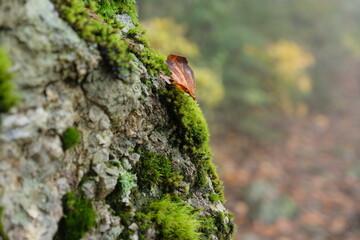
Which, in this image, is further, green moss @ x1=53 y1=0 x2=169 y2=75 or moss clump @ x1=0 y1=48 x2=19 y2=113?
green moss @ x1=53 y1=0 x2=169 y2=75

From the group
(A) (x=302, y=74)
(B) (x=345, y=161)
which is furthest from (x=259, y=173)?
(A) (x=302, y=74)

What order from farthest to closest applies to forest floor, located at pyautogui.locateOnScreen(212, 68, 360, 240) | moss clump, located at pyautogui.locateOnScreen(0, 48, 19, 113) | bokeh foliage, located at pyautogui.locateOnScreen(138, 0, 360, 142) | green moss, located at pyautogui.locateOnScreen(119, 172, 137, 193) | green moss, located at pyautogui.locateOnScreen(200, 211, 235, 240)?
bokeh foliage, located at pyautogui.locateOnScreen(138, 0, 360, 142) → forest floor, located at pyautogui.locateOnScreen(212, 68, 360, 240) → green moss, located at pyautogui.locateOnScreen(200, 211, 235, 240) → green moss, located at pyautogui.locateOnScreen(119, 172, 137, 193) → moss clump, located at pyautogui.locateOnScreen(0, 48, 19, 113)

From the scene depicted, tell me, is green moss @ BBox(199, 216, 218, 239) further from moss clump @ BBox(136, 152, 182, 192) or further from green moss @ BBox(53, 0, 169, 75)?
green moss @ BBox(53, 0, 169, 75)

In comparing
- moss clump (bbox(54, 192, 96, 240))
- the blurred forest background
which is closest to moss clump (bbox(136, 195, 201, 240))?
moss clump (bbox(54, 192, 96, 240))

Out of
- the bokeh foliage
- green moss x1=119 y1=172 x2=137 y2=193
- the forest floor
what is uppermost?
the bokeh foliage

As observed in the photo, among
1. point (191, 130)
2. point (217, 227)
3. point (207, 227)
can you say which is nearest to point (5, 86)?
point (191, 130)

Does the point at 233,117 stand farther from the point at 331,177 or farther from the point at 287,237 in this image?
the point at 287,237

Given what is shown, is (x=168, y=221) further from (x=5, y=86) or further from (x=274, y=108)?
(x=274, y=108)

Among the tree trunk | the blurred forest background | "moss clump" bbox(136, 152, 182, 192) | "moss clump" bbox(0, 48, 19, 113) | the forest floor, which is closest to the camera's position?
"moss clump" bbox(0, 48, 19, 113)

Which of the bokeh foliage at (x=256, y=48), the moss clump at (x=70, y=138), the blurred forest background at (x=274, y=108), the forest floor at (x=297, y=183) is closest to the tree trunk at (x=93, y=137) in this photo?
the moss clump at (x=70, y=138)
